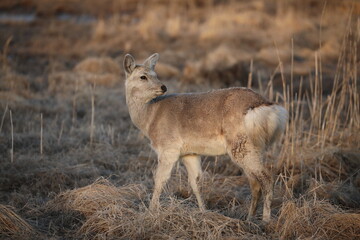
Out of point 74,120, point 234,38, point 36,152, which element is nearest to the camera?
point 36,152

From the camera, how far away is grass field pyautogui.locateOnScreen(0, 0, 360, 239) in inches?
253

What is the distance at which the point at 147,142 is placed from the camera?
10.8 metres

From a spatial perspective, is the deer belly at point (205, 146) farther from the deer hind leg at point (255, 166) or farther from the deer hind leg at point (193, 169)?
the deer hind leg at point (193, 169)

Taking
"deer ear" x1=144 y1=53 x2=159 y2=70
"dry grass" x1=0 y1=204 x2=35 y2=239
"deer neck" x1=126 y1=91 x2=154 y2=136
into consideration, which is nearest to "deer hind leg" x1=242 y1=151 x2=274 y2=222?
"deer neck" x1=126 y1=91 x2=154 y2=136

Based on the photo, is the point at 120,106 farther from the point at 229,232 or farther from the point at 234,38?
the point at 234,38

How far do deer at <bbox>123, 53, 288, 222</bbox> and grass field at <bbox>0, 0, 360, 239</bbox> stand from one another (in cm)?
53

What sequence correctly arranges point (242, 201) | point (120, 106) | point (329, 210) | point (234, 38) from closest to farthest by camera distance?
point (329, 210) → point (242, 201) → point (120, 106) → point (234, 38)

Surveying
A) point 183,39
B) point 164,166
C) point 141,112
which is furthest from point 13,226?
point 183,39

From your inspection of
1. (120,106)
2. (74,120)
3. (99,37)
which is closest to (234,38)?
(99,37)

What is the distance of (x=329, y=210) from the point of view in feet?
22.0

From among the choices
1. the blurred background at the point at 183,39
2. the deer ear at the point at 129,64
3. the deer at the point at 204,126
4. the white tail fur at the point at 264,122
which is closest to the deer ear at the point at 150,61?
the deer at the point at 204,126

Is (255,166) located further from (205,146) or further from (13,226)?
(13,226)

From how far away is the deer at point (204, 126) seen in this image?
670 centimetres

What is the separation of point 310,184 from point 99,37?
636 inches
